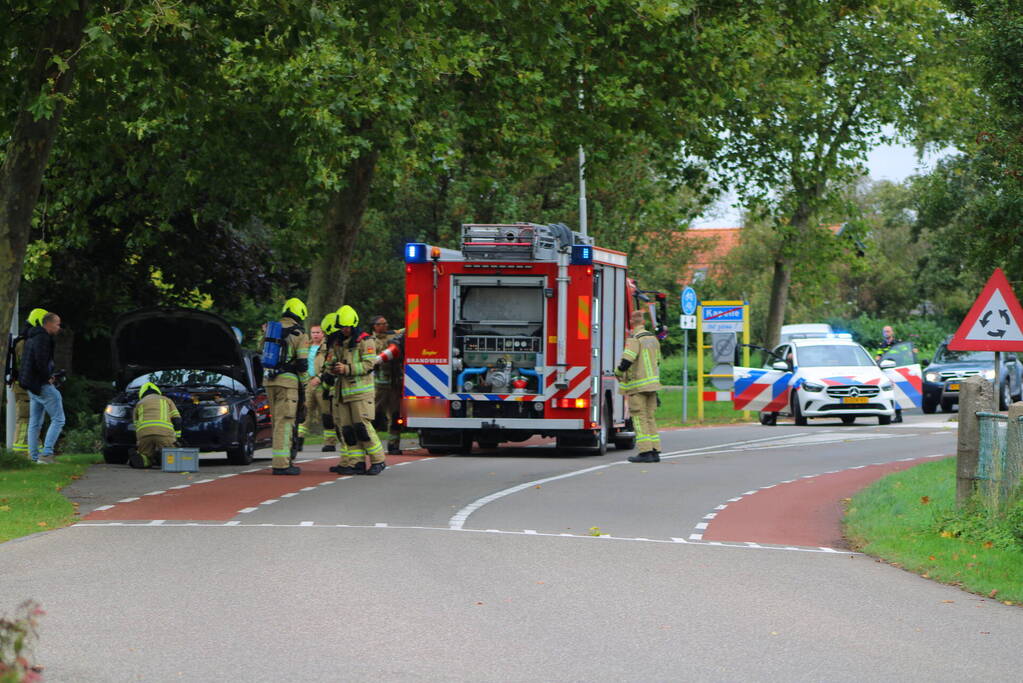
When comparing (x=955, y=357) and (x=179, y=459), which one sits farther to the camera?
(x=955, y=357)

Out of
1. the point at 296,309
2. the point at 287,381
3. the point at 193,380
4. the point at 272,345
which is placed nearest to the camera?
the point at 272,345

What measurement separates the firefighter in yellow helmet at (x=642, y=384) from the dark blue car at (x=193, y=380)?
4763 mm

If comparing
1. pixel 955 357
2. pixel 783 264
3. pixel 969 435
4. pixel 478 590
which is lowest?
pixel 478 590

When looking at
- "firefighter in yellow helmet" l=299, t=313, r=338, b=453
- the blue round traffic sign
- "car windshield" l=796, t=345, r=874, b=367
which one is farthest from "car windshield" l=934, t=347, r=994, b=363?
"firefighter in yellow helmet" l=299, t=313, r=338, b=453

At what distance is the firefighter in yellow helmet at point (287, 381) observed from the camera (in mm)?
18406

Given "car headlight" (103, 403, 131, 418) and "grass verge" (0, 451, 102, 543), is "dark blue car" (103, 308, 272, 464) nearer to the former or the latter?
"car headlight" (103, 403, 131, 418)

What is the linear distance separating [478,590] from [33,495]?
6.99m

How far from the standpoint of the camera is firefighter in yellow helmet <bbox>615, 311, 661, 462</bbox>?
2125cm

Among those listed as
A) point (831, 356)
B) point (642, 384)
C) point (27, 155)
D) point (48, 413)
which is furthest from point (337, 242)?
point (27, 155)

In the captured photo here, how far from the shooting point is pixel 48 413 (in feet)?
67.8

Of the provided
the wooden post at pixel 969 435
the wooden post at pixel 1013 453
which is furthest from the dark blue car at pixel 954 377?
the wooden post at pixel 1013 453

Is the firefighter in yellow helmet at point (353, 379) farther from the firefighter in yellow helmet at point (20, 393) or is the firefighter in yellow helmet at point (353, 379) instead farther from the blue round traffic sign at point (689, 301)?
the blue round traffic sign at point (689, 301)

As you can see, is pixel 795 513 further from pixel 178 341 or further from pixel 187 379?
pixel 178 341

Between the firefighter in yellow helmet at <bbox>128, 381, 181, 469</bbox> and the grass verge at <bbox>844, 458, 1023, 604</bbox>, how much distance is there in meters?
8.05
